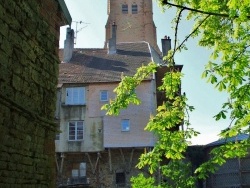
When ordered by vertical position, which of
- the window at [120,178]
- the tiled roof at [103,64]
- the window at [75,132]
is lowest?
the window at [120,178]

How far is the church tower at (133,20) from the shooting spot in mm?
52263

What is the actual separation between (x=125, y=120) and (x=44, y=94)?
19.5m

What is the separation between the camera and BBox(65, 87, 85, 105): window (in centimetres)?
2689

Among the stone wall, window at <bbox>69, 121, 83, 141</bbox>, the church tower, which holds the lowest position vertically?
the stone wall

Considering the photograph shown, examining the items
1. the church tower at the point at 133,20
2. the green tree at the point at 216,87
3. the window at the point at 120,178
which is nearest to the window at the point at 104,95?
the window at the point at 120,178

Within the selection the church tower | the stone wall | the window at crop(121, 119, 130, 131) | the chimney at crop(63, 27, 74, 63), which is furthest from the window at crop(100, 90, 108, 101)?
the church tower

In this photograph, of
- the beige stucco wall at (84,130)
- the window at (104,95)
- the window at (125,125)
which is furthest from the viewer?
the window at (104,95)

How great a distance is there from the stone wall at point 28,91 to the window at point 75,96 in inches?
763

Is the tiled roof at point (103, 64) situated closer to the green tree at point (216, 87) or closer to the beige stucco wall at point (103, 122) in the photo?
the beige stucco wall at point (103, 122)

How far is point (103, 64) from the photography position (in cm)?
2958

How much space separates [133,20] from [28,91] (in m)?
49.7

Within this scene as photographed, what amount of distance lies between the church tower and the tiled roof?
64.8 ft

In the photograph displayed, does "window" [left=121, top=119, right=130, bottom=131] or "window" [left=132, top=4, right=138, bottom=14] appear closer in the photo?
"window" [left=121, top=119, right=130, bottom=131]

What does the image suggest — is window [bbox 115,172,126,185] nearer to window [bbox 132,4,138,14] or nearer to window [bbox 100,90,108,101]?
window [bbox 100,90,108,101]
